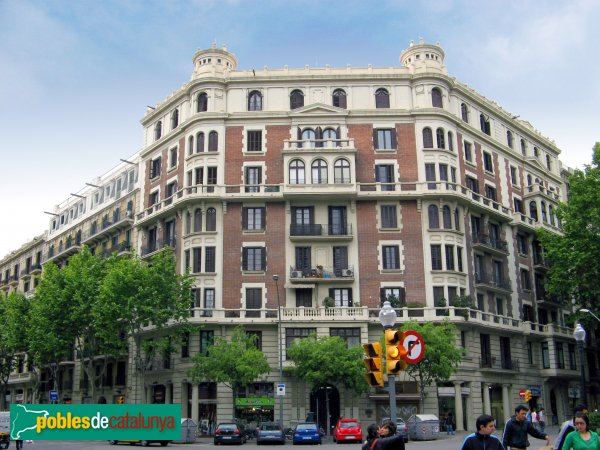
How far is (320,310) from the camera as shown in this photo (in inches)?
1913

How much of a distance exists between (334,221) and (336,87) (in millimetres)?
10763

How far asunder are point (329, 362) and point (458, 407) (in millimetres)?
10910

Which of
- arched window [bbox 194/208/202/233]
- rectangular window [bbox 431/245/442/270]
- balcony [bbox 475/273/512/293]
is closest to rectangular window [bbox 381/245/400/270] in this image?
rectangular window [bbox 431/245/442/270]

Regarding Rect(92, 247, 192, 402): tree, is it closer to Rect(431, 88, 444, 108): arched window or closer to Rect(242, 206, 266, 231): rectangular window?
Rect(242, 206, 266, 231): rectangular window

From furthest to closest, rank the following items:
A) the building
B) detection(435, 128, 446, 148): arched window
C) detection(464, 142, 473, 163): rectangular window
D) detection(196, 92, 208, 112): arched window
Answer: detection(464, 142, 473, 163): rectangular window
detection(196, 92, 208, 112): arched window
detection(435, 128, 446, 148): arched window
the building

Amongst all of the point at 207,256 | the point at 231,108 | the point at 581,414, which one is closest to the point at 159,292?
the point at 207,256

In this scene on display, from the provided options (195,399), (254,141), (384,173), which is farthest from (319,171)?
(195,399)

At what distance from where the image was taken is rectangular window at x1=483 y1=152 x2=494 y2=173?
58.6 meters

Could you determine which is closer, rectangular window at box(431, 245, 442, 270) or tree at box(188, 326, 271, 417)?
tree at box(188, 326, 271, 417)

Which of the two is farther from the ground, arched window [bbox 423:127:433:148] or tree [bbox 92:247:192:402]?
arched window [bbox 423:127:433:148]

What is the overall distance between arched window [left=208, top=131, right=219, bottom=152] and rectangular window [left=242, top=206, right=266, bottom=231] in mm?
5501

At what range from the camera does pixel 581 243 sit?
5200 cm

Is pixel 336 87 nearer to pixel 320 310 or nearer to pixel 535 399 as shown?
Answer: pixel 320 310

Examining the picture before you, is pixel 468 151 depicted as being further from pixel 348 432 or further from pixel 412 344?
pixel 412 344
